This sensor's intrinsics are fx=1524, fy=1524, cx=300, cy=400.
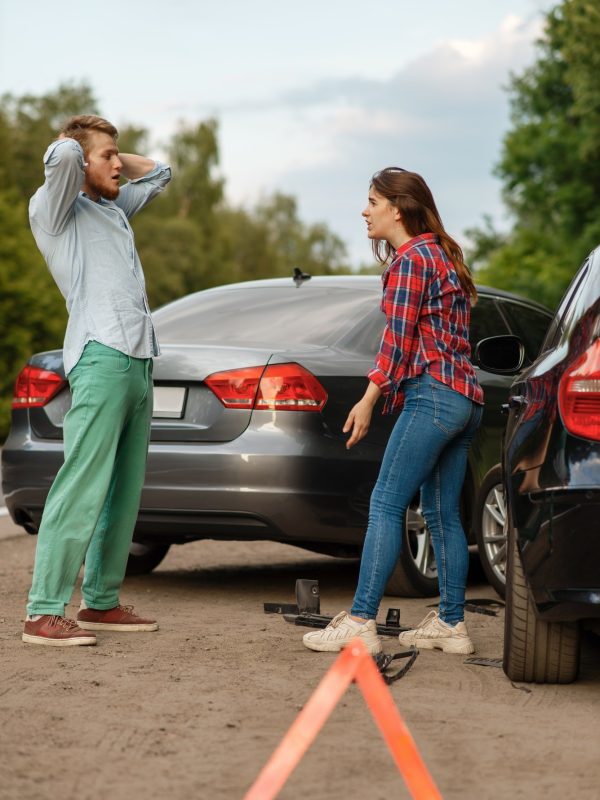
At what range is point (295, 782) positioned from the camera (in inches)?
152

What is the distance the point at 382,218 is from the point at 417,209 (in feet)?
0.46

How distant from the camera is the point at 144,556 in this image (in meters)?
8.38

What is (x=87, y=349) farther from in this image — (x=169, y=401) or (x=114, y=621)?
(x=114, y=621)

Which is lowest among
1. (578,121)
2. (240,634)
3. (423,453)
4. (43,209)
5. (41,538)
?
(240,634)

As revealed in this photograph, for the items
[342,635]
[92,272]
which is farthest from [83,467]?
[342,635]

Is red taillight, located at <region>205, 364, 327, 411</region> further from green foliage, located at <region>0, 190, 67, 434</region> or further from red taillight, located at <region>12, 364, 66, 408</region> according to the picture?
green foliage, located at <region>0, 190, 67, 434</region>

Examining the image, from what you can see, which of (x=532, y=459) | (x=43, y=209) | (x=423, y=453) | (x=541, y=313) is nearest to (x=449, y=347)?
(x=423, y=453)

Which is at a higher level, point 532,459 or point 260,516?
point 532,459

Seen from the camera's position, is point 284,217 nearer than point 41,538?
No

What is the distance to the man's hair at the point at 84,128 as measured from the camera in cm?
609

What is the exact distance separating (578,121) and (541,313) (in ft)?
99.9

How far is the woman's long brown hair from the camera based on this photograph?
585 centimetres

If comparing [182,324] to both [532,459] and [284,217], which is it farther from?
[284,217]

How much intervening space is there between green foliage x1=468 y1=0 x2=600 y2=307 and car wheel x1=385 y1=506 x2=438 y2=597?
24.6 metres
